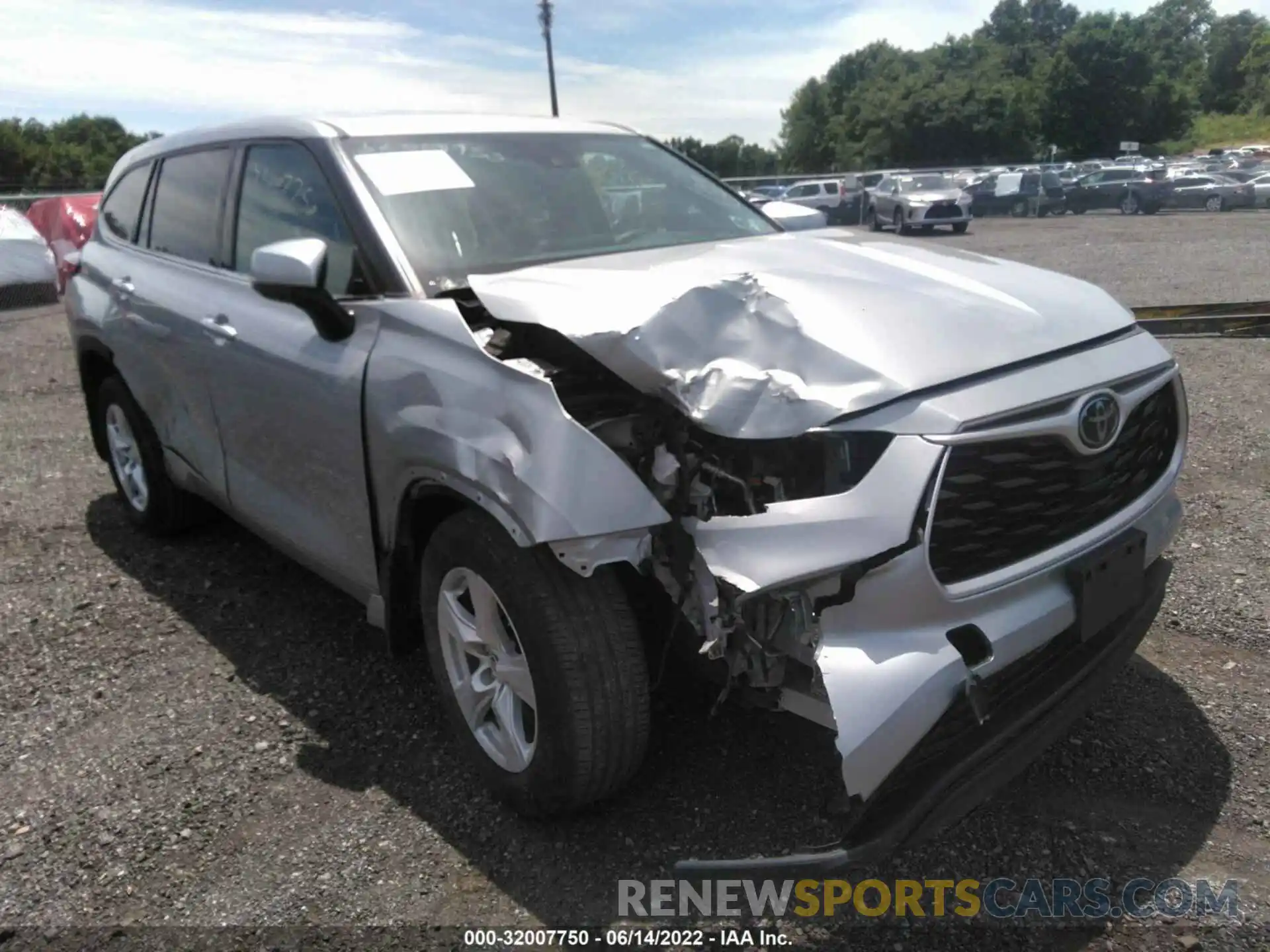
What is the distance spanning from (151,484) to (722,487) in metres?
3.37

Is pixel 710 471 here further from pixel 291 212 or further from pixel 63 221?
pixel 63 221

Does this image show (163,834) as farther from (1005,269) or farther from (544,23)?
(544,23)

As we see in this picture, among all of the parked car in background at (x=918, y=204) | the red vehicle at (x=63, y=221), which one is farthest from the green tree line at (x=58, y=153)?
the parked car in background at (x=918, y=204)

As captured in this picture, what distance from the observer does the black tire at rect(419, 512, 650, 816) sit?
2371mm

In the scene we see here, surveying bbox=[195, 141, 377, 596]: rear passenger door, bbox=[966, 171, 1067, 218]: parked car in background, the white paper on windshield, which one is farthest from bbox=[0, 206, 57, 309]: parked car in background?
bbox=[966, 171, 1067, 218]: parked car in background

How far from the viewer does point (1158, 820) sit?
8.59 ft

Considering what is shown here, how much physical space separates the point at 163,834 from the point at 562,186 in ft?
7.97

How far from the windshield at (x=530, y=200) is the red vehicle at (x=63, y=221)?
36.9ft

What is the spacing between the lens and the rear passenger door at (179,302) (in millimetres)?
3818

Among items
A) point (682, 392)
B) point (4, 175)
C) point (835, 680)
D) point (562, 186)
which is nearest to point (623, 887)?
point (835, 680)

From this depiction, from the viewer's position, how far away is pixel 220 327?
3.55 meters

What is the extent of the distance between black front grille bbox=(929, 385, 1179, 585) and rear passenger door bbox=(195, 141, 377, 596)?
1.63 m

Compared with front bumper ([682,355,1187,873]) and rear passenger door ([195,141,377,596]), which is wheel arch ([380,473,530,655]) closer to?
rear passenger door ([195,141,377,596])

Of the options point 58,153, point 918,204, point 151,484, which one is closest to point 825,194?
point 918,204
